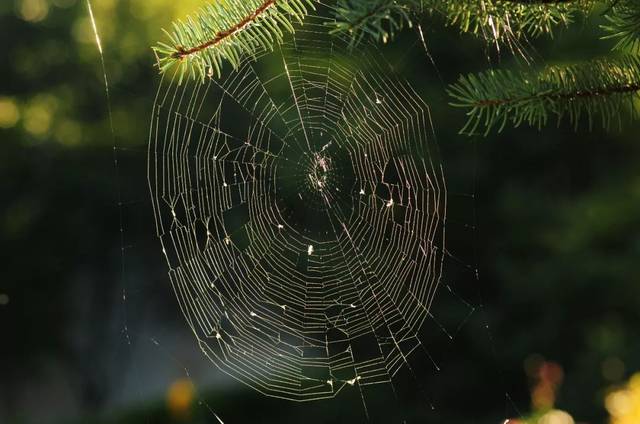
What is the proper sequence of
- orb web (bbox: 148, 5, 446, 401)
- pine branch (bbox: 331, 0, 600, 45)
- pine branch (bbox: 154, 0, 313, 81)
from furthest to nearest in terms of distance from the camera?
orb web (bbox: 148, 5, 446, 401) → pine branch (bbox: 154, 0, 313, 81) → pine branch (bbox: 331, 0, 600, 45)

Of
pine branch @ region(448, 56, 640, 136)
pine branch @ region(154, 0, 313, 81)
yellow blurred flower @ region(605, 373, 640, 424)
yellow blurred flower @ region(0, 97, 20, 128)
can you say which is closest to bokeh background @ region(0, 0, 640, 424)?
yellow blurred flower @ region(0, 97, 20, 128)

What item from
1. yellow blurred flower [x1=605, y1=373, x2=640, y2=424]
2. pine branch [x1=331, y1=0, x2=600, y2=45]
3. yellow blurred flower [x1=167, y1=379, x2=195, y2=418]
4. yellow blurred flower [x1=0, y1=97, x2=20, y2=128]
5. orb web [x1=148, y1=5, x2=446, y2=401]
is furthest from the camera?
yellow blurred flower [x1=0, y1=97, x2=20, y2=128]

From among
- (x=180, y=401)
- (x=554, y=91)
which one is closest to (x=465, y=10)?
(x=554, y=91)

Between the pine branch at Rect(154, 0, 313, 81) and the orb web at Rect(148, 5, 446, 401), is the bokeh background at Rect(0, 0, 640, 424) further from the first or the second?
the pine branch at Rect(154, 0, 313, 81)

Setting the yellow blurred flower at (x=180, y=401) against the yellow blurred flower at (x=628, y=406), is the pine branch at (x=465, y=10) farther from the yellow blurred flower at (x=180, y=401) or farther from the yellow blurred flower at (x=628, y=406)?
the yellow blurred flower at (x=180, y=401)

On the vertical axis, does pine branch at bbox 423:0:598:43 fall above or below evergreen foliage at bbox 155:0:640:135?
above

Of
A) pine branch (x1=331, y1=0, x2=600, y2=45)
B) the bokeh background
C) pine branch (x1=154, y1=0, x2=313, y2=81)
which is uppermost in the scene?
pine branch (x1=331, y1=0, x2=600, y2=45)

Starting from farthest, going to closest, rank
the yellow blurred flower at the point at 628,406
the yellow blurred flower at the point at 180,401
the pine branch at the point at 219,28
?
the yellow blurred flower at the point at 180,401 → the yellow blurred flower at the point at 628,406 → the pine branch at the point at 219,28

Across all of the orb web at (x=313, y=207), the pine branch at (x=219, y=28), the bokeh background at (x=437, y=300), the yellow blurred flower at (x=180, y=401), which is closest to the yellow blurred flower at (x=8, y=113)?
the bokeh background at (x=437, y=300)

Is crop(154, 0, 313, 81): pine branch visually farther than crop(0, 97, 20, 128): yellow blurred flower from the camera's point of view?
No
